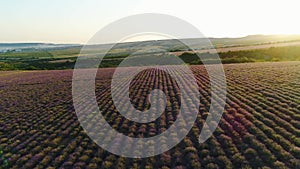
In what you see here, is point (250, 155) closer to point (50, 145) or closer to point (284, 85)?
point (50, 145)

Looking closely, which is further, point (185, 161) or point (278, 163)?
point (185, 161)

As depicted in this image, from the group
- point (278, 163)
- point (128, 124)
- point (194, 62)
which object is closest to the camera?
point (278, 163)

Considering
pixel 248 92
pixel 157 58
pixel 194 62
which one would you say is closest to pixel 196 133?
pixel 248 92

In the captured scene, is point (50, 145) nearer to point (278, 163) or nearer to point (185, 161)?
point (185, 161)

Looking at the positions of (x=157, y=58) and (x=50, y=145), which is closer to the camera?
(x=50, y=145)

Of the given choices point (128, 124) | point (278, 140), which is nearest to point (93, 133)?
point (128, 124)

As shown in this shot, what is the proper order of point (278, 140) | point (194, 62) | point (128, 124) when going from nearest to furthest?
1. point (278, 140)
2. point (128, 124)
3. point (194, 62)

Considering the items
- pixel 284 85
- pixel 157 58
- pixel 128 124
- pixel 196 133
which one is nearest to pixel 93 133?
pixel 128 124

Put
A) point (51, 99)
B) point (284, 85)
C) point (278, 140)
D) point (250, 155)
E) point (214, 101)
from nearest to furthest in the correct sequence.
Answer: point (250, 155)
point (278, 140)
point (214, 101)
point (284, 85)
point (51, 99)

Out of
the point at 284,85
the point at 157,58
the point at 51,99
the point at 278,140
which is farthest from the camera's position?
the point at 157,58
